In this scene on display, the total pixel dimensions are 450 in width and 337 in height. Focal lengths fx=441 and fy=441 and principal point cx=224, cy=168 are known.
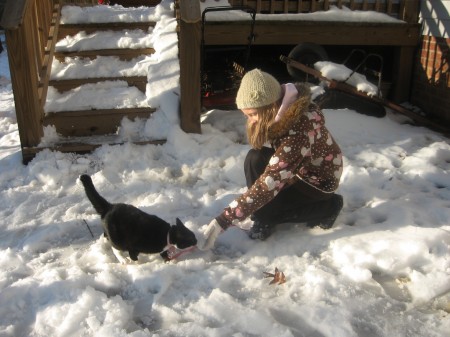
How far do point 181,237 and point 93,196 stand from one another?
55cm

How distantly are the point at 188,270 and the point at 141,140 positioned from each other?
201 centimetres

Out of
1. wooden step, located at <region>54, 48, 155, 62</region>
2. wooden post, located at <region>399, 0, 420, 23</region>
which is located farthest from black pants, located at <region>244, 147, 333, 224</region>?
wooden post, located at <region>399, 0, 420, 23</region>

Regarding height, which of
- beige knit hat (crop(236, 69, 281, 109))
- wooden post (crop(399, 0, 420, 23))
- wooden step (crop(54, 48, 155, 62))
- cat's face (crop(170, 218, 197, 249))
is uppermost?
wooden post (crop(399, 0, 420, 23))

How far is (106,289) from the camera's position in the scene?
2338 millimetres

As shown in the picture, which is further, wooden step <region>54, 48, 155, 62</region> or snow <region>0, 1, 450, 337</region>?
wooden step <region>54, 48, 155, 62</region>

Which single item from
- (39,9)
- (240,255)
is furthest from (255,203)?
(39,9)

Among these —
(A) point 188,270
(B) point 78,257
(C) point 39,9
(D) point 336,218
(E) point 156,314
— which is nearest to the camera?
(E) point 156,314

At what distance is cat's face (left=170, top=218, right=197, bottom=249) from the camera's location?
2.53m

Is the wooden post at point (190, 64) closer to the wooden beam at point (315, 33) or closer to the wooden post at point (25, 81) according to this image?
the wooden post at point (25, 81)

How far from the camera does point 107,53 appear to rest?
17.0 feet

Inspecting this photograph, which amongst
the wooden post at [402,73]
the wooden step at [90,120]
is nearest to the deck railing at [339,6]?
the wooden post at [402,73]

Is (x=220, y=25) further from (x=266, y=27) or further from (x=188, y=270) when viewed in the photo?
(x=188, y=270)

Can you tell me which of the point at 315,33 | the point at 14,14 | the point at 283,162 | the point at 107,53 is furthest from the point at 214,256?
the point at 315,33

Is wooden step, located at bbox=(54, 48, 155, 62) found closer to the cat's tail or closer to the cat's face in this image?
the cat's tail
